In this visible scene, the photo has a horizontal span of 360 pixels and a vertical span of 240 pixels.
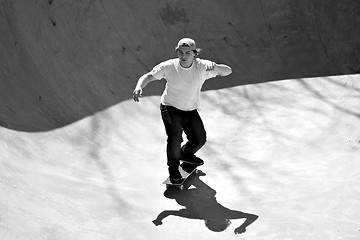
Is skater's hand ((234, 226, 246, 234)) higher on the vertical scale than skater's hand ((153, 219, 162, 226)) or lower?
lower

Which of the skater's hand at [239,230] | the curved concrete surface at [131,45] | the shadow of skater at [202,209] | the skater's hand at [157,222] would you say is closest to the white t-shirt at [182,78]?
the shadow of skater at [202,209]

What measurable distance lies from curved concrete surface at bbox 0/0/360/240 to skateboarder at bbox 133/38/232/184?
1.58 feet

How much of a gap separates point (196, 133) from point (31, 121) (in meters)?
1.77

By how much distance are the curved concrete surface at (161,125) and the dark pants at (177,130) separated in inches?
14.1

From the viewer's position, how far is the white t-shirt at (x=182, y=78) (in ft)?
17.6

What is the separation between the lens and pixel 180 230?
16.8ft

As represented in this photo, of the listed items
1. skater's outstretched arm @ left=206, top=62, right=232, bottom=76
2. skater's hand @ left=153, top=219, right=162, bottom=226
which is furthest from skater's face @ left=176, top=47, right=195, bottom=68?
skater's hand @ left=153, top=219, right=162, bottom=226

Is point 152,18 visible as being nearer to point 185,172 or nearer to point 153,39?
point 153,39

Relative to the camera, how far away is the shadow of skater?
17.1 ft

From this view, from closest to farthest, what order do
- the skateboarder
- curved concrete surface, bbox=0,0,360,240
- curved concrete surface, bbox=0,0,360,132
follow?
curved concrete surface, bbox=0,0,360,240 → the skateboarder → curved concrete surface, bbox=0,0,360,132

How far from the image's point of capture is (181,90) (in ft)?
17.8

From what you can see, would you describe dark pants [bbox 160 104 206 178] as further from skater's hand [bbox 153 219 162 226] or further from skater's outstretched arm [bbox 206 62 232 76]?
skater's hand [bbox 153 219 162 226]

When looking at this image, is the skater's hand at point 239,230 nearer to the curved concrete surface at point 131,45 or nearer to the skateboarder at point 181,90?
the skateboarder at point 181,90

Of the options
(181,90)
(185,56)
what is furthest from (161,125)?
(185,56)
